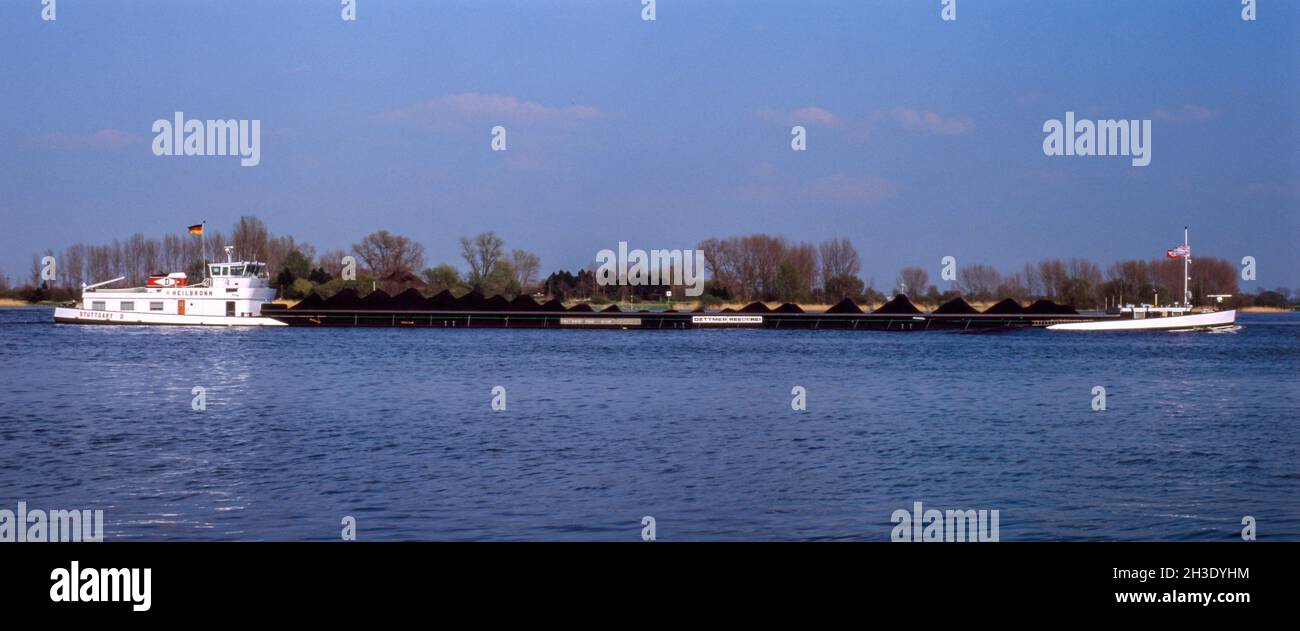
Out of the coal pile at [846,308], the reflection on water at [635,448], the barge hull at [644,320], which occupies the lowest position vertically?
the reflection on water at [635,448]

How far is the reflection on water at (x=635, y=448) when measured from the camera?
14961mm

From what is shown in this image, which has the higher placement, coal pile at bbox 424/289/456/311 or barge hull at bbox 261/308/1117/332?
coal pile at bbox 424/289/456/311

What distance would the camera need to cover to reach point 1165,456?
22.3m

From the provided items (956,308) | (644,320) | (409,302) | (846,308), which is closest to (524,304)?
(409,302)

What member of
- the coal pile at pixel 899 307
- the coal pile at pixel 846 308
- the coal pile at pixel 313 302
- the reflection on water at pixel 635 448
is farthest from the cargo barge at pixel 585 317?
the reflection on water at pixel 635 448

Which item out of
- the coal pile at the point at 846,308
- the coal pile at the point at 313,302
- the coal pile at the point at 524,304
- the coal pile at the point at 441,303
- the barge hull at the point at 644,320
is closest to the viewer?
the barge hull at the point at 644,320

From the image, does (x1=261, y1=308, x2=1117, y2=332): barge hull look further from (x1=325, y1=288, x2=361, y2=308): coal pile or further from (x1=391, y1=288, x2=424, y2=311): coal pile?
(x1=325, y1=288, x2=361, y2=308): coal pile

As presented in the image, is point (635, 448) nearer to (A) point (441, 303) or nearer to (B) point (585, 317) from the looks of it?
(B) point (585, 317)

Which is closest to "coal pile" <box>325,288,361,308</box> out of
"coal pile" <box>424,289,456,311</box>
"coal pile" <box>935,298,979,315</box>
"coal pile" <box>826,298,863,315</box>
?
"coal pile" <box>424,289,456,311</box>

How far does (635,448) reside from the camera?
864 inches

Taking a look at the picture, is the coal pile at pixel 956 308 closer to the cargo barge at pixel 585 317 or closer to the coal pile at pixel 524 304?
the cargo barge at pixel 585 317

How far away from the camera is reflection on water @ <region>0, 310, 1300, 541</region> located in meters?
15.0
